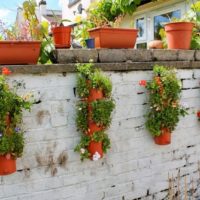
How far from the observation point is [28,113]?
2.25 meters

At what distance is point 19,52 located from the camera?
2205 mm

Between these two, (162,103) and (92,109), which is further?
(162,103)

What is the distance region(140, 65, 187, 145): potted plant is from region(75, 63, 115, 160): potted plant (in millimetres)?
429

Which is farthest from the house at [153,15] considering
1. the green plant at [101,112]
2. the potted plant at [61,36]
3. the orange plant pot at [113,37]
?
the green plant at [101,112]

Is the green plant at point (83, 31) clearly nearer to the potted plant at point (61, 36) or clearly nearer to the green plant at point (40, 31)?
the potted plant at point (61, 36)

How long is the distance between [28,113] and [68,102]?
0.32 meters

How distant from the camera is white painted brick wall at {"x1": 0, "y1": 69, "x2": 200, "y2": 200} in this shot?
2.29m

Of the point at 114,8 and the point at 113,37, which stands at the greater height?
the point at 114,8

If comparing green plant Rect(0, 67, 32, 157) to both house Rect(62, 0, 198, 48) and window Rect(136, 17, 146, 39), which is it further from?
window Rect(136, 17, 146, 39)

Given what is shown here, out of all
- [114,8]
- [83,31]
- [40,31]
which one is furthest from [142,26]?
[40,31]

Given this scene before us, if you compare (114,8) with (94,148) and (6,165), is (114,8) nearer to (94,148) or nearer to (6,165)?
(94,148)

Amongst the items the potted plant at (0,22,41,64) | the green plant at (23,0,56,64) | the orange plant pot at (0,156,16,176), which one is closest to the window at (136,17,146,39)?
the green plant at (23,0,56,64)

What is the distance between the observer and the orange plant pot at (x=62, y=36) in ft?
8.55

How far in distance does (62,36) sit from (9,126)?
0.91m
